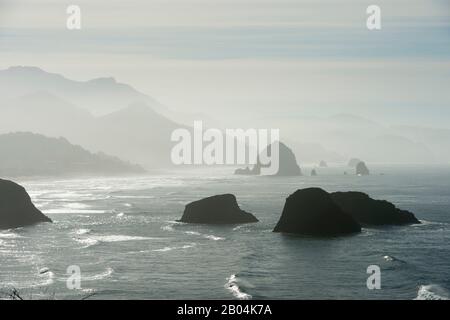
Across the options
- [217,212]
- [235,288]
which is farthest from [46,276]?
[217,212]

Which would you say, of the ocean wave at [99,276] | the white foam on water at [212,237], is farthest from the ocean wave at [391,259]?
the ocean wave at [99,276]

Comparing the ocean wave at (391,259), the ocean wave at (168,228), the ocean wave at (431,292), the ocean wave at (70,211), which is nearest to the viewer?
the ocean wave at (431,292)

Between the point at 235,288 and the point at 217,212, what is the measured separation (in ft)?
191

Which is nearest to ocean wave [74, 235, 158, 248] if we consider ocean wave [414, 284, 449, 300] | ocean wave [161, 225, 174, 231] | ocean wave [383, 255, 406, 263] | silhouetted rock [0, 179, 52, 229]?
ocean wave [161, 225, 174, 231]

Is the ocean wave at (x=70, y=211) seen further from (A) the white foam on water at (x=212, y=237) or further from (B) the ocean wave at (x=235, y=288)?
(B) the ocean wave at (x=235, y=288)

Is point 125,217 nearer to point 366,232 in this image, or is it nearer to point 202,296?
point 366,232

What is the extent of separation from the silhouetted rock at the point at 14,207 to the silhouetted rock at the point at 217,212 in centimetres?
3053

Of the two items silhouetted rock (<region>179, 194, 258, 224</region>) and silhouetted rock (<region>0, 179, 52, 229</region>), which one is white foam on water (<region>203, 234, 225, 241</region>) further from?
silhouetted rock (<region>0, 179, 52, 229</region>)

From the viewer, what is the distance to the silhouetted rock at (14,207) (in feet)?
341

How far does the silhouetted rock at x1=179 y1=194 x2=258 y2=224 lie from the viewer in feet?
369

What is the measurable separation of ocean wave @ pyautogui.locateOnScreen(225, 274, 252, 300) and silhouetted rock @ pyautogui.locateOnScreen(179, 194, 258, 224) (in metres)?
50.4

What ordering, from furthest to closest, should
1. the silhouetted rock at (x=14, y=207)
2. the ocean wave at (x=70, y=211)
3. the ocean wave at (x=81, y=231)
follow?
the ocean wave at (x=70, y=211) < the silhouetted rock at (x=14, y=207) < the ocean wave at (x=81, y=231)

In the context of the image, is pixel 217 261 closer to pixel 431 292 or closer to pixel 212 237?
pixel 212 237
